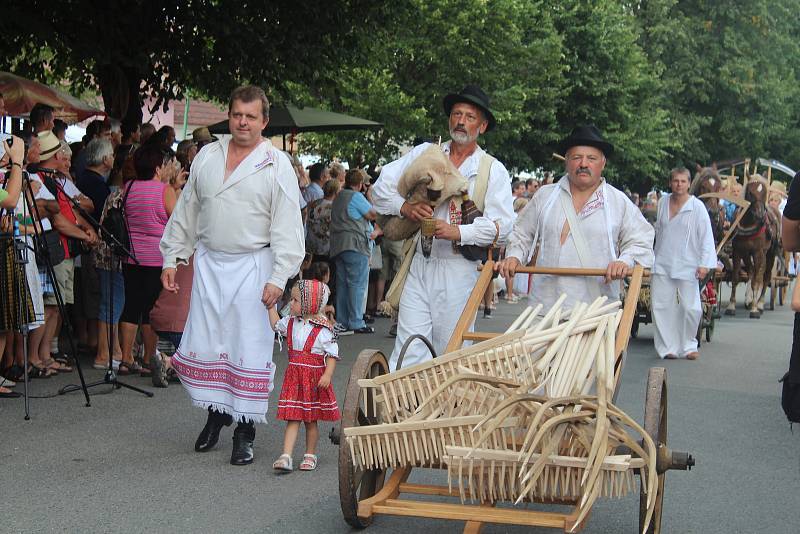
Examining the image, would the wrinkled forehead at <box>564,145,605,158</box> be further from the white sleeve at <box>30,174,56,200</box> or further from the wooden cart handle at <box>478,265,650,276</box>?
the white sleeve at <box>30,174,56,200</box>

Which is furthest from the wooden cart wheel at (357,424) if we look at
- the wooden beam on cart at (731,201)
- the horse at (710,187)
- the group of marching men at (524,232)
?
the horse at (710,187)

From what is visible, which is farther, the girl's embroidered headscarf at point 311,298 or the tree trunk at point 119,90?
the tree trunk at point 119,90

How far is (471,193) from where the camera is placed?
23.9ft

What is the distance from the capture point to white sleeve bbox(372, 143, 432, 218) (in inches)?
288

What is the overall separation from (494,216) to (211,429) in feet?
7.28

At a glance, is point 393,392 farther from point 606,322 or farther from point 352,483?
point 606,322

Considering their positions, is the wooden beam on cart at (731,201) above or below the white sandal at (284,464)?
above

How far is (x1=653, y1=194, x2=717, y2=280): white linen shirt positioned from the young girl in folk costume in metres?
7.49

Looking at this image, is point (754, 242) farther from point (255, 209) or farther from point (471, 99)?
point (255, 209)

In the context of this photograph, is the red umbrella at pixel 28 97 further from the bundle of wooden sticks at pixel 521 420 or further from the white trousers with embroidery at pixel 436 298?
the bundle of wooden sticks at pixel 521 420

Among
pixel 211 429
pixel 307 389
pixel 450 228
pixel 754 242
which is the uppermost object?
pixel 450 228

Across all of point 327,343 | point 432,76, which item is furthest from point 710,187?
point 432,76

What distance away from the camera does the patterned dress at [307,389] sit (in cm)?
718

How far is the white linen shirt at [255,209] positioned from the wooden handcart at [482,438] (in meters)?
1.51
